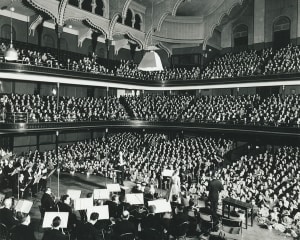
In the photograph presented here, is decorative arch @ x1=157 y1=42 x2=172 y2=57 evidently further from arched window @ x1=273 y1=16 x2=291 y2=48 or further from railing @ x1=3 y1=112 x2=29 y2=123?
railing @ x1=3 y1=112 x2=29 y2=123

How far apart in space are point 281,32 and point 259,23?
2116mm

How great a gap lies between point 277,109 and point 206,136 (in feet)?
23.8

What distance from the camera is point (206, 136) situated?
2662cm

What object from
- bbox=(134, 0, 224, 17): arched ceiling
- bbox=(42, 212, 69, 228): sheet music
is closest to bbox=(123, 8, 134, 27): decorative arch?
bbox=(134, 0, 224, 17): arched ceiling

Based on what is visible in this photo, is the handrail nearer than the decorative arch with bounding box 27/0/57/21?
Yes

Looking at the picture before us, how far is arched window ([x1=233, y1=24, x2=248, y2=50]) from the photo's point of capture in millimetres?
29609

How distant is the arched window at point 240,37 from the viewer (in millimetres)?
29609

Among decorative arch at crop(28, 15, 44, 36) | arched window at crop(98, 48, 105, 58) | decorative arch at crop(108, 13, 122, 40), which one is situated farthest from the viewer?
arched window at crop(98, 48, 105, 58)

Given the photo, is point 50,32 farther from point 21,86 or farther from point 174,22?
point 174,22

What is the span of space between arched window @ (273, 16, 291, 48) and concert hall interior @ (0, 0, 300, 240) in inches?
3.3

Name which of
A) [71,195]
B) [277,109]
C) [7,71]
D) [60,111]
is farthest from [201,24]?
[71,195]

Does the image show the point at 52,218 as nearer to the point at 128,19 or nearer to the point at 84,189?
the point at 84,189

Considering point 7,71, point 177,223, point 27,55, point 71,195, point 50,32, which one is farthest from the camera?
point 50,32

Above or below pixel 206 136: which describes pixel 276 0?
above
